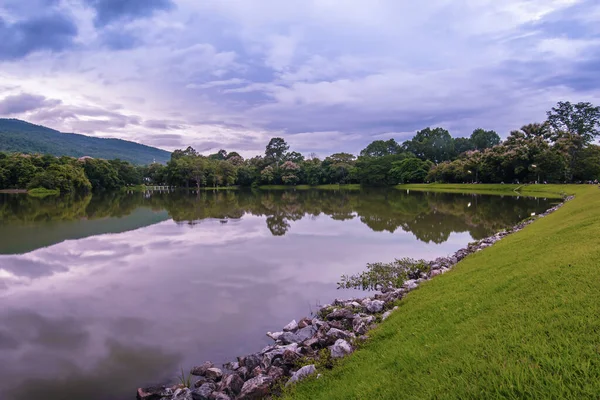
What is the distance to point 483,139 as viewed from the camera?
10456cm

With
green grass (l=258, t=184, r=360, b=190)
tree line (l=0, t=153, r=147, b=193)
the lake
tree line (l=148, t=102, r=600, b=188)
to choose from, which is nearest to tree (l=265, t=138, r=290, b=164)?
tree line (l=148, t=102, r=600, b=188)

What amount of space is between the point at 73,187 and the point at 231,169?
3614 centimetres

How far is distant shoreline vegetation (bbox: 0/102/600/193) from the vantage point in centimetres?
5403

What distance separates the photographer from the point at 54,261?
44.8ft

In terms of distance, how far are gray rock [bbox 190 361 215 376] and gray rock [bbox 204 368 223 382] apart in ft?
0.38

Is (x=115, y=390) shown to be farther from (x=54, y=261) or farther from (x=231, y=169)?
(x=231, y=169)

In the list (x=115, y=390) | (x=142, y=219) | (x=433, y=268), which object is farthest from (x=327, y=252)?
(x=142, y=219)

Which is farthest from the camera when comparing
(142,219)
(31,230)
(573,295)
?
(142,219)

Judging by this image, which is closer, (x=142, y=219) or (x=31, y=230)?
(x=31, y=230)

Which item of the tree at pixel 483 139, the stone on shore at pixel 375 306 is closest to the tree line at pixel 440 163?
the tree at pixel 483 139

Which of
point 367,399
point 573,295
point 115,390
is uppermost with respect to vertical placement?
point 573,295

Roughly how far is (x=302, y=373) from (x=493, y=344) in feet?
8.59

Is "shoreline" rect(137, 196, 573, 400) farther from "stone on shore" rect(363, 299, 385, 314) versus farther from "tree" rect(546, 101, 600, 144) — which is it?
"tree" rect(546, 101, 600, 144)

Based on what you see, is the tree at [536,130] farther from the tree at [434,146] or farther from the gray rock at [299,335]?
the gray rock at [299,335]
